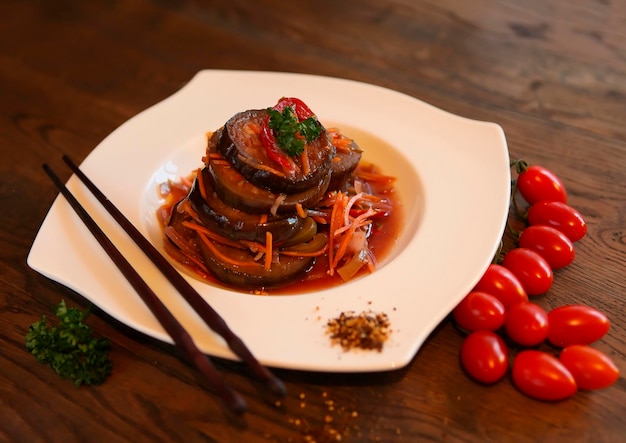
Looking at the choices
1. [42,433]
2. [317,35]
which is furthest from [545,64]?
[42,433]

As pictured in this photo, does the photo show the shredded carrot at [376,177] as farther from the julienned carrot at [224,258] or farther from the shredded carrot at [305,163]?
the julienned carrot at [224,258]

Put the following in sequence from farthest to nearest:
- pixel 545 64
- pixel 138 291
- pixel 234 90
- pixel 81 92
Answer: pixel 545 64 → pixel 81 92 → pixel 234 90 → pixel 138 291

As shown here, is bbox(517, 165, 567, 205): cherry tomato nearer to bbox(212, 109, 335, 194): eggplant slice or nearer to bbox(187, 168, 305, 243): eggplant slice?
bbox(212, 109, 335, 194): eggplant slice

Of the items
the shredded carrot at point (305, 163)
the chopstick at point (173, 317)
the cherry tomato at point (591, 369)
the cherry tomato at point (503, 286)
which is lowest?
the cherry tomato at point (591, 369)

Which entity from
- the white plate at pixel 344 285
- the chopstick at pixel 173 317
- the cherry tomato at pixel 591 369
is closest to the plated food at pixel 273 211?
the white plate at pixel 344 285

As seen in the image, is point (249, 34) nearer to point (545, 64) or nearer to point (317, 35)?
point (317, 35)

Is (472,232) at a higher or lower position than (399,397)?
higher
